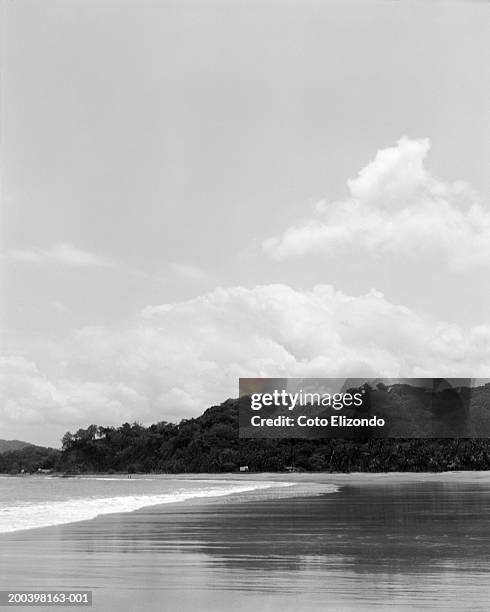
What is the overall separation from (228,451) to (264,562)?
6753 centimetres

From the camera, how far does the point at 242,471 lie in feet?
242

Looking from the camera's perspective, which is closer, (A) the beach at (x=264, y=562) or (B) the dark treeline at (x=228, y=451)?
(A) the beach at (x=264, y=562)

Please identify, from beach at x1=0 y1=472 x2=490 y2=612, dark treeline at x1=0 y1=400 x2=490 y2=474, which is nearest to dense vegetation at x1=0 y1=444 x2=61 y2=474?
dark treeline at x1=0 y1=400 x2=490 y2=474

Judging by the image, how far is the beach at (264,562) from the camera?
688 centimetres

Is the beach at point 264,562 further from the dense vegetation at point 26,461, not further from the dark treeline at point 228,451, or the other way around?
the dense vegetation at point 26,461

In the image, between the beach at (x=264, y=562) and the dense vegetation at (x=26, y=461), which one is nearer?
the beach at (x=264, y=562)

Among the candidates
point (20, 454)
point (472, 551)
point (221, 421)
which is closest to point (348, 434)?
point (221, 421)

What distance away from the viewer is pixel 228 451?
2977 inches

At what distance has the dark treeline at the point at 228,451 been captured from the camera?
2628 inches

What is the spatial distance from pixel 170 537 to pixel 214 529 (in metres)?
1.24

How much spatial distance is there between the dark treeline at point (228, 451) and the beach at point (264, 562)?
5329cm

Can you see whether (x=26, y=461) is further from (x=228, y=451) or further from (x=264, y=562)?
(x=264, y=562)

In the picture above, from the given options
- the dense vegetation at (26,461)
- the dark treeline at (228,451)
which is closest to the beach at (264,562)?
the dark treeline at (228,451)

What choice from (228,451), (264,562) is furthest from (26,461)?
(264,562)
